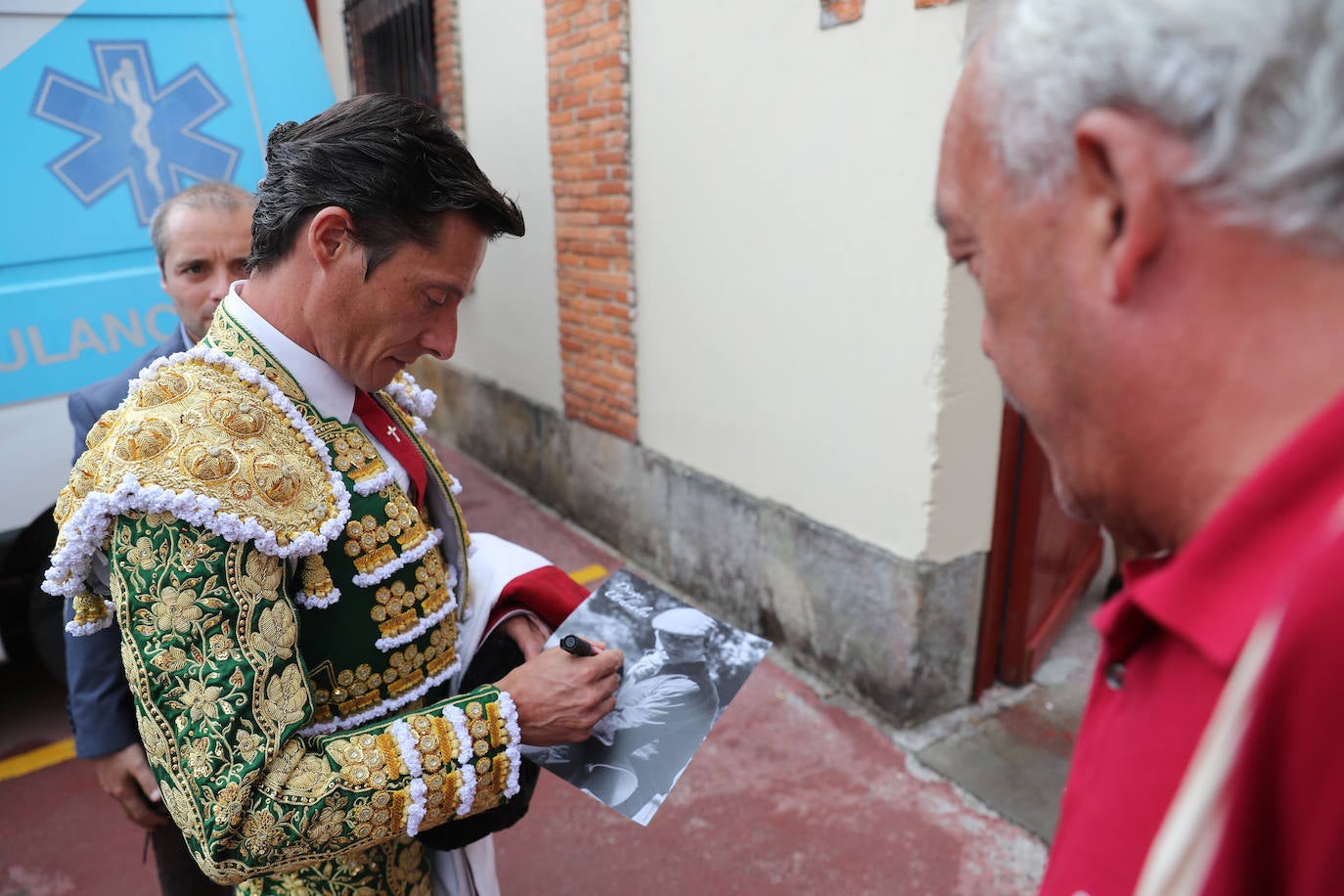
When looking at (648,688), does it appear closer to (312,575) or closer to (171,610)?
(312,575)

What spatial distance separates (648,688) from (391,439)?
0.58 metres

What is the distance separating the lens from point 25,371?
9.87 feet

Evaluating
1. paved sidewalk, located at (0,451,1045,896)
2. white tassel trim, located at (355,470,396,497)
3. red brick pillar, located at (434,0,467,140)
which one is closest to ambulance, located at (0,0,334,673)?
paved sidewalk, located at (0,451,1045,896)

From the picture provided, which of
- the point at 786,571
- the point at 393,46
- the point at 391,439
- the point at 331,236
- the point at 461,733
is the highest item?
the point at 393,46

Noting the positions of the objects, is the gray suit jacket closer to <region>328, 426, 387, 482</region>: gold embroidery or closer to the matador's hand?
the matador's hand

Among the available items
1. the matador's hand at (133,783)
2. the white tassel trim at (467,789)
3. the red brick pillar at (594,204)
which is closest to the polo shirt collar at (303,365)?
the white tassel trim at (467,789)

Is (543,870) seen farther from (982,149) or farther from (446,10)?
(446,10)

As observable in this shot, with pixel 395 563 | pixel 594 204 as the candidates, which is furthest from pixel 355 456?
pixel 594 204

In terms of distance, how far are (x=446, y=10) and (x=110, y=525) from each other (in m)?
5.96

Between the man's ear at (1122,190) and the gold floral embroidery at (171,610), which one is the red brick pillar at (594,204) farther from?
the man's ear at (1122,190)

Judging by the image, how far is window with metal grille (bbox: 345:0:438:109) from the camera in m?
6.68

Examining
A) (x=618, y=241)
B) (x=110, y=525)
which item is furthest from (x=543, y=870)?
(x=618, y=241)

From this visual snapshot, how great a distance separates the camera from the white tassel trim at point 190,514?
1.02 m

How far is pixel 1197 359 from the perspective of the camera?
59cm
